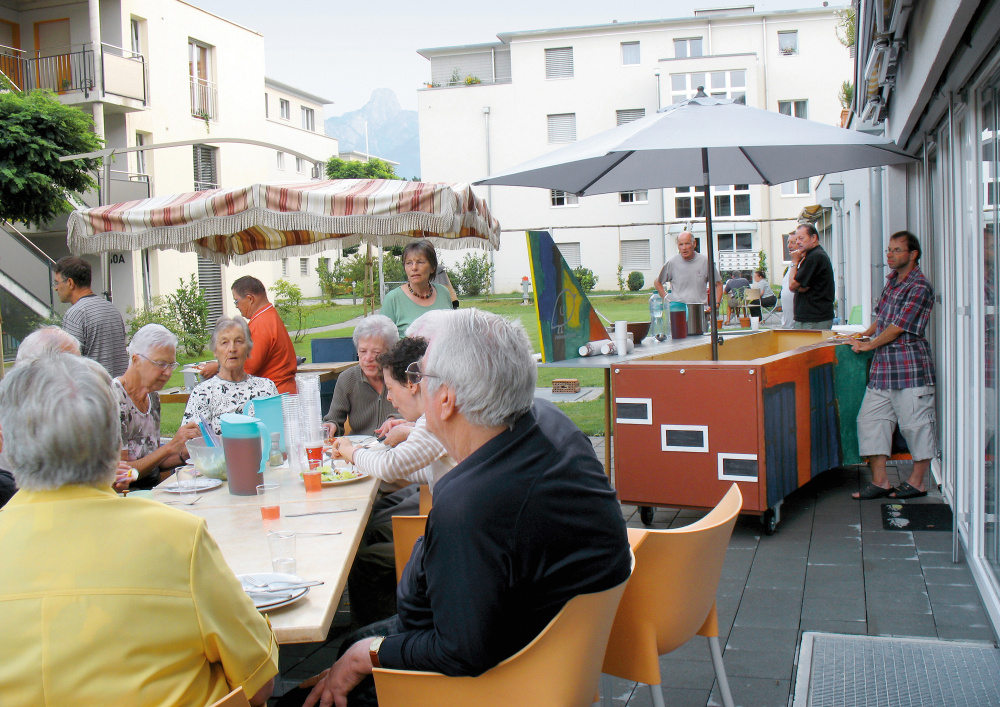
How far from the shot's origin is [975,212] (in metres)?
4.00

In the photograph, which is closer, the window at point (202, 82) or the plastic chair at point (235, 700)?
the plastic chair at point (235, 700)

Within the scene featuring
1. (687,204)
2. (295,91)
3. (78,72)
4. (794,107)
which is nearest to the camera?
(78,72)

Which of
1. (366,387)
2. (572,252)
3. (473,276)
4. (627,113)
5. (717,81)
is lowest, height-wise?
(366,387)

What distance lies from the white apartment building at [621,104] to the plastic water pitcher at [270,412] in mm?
31605

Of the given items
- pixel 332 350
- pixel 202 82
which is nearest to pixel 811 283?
pixel 332 350

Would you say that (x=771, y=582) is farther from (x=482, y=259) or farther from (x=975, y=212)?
(x=482, y=259)

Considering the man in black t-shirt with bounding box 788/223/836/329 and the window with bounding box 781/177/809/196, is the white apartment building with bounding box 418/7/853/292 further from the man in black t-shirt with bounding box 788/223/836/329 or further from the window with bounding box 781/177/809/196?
the man in black t-shirt with bounding box 788/223/836/329

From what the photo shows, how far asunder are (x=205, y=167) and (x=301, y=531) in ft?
84.2

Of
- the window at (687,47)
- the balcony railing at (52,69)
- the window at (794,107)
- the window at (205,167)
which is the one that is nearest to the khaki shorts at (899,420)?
the balcony railing at (52,69)

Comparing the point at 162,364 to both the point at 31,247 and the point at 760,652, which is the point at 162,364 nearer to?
the point at 760,652

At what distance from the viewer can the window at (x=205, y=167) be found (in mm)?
25812

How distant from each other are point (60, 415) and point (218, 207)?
5.32 meters

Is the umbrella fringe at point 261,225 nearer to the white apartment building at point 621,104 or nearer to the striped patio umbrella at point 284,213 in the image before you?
the striped patio umbrella at point 284,213

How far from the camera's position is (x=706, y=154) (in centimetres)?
555
